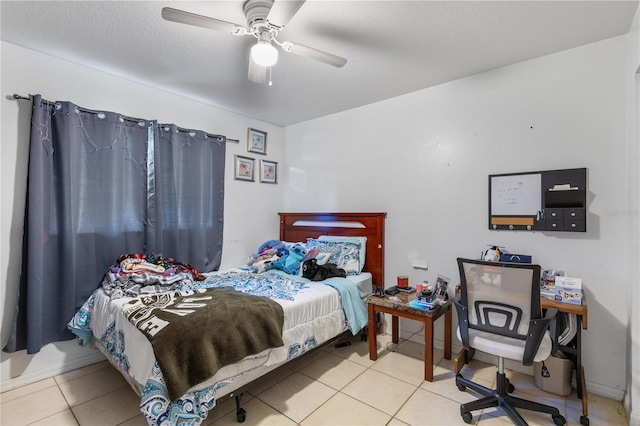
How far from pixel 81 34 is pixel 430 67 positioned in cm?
277

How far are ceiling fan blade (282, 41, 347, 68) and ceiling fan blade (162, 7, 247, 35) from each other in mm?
292

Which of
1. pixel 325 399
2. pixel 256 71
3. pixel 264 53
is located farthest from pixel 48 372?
pixel 264 53

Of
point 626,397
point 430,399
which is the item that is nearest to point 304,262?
point 430,399

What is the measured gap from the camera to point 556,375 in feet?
7.41

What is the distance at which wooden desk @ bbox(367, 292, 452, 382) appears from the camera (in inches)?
95.5

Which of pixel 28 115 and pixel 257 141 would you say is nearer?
pixel 28 115

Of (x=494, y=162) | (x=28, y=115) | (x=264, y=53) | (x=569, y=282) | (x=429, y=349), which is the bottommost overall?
(x=429, y=349)

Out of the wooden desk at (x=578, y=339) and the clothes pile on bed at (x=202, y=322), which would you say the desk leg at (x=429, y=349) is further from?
the wooden desk at (x=578, y=339)

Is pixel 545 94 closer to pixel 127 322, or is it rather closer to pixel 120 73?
pixel 127 322

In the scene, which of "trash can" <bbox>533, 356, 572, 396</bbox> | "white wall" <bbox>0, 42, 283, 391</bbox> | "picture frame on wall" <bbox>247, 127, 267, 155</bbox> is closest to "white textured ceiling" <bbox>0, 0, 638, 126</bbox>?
"white wall" <bbox>0, 42, 283, 391</bbox>

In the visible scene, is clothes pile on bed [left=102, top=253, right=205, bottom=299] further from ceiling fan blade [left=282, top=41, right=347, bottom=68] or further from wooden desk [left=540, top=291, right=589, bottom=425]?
wooden desk [left=540, top=291, right=589, bottom=425]

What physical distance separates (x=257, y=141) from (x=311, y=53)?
229cm

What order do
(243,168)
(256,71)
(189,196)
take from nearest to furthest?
(256,71) → (189,196) → (243,168)

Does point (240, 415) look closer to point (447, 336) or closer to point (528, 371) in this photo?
point (447, 336)
